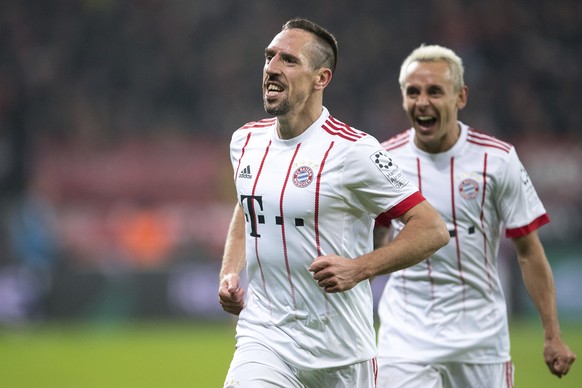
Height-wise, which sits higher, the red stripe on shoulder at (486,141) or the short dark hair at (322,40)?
the short dark hair at (322,40)

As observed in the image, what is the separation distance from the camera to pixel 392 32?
61.6 feet

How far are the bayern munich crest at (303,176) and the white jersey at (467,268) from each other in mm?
1223

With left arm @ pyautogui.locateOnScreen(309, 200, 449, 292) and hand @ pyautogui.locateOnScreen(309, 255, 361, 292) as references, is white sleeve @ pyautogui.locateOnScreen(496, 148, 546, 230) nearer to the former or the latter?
left arm @ pyautogui.locateOnScreen(309, 200, 449, 292)

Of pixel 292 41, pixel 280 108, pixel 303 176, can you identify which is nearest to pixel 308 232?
pixel 303 176

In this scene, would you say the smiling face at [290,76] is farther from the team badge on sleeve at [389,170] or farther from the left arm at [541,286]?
the left arm at [541,286]

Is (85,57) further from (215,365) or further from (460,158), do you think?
(460,158)

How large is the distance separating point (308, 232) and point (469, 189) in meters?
1.34

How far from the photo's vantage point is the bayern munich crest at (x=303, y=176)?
4.46 meters

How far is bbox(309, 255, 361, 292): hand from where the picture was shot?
4.06 m

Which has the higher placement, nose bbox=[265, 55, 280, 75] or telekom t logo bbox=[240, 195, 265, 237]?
nose bbox=[265, 55, 280, 75]

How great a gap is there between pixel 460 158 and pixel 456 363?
1117 millimetres

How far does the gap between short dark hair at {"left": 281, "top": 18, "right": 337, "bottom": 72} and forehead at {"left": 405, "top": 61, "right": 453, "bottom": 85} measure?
91cm

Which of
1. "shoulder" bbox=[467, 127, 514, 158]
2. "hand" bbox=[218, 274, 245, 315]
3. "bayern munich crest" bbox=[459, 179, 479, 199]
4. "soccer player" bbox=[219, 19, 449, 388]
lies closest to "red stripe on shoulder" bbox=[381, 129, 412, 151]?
"shoulder" bbox=[467, 127, 514, 158]

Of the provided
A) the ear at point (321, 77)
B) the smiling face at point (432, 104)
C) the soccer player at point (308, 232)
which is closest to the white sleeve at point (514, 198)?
the smiling face at point (432, 104)
